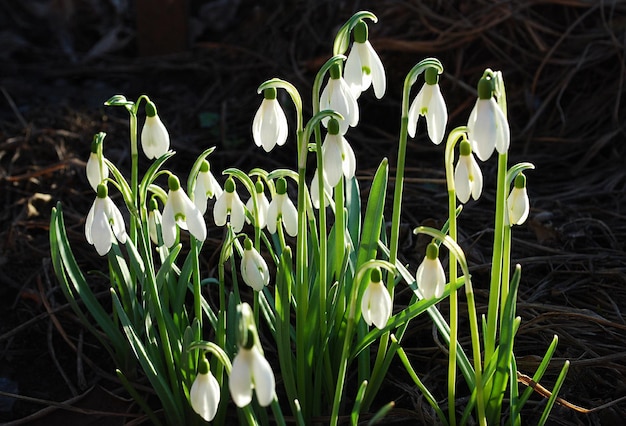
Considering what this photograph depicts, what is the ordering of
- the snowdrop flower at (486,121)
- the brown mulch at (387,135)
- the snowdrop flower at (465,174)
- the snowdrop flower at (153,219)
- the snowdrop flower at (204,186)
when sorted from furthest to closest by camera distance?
the brown mulch at (387,135)
the snowdrop flower at (153,219)
the snowdrop flower at (204,186)
the snowdrop flower at (465,174)
the snowdrop flower at (486,121)

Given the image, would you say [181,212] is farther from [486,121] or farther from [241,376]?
[486,121]

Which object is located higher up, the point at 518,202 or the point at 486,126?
the point at 486,126

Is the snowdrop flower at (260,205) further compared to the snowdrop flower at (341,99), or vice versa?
the snowdrop flower at (260,205)

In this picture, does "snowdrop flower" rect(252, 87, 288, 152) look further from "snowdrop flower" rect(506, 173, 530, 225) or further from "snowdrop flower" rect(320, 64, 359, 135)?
"snowdrop flower" rect(506, 173, 530, 225)

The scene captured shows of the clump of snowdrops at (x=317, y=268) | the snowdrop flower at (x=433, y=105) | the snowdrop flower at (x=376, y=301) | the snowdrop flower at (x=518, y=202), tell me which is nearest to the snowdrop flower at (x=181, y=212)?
the clump of snowdrops at (x=317, y=268)

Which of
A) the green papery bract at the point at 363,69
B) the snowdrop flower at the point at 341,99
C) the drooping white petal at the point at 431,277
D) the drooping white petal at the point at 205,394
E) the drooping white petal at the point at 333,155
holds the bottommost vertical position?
the drooping white petal at the point at 205,394

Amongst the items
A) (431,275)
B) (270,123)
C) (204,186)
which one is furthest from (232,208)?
(431,275)

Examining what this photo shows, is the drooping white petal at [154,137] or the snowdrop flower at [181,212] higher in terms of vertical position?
the drooping white petal at [154,137]

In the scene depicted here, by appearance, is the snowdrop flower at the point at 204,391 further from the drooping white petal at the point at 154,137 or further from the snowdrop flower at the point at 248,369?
the drooping white petal at the point at 154,137
